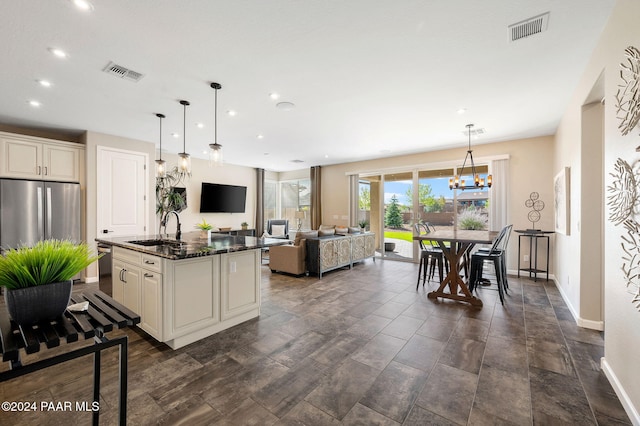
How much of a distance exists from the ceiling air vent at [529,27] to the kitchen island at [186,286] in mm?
2898

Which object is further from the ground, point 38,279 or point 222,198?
point 222,198

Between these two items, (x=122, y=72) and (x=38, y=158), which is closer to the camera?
(x=122, y=72)

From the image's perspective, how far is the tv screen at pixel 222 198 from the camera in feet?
25.2

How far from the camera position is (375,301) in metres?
3.87

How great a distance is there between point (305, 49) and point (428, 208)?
17.0 feet

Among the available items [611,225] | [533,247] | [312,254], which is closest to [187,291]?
[312,254]

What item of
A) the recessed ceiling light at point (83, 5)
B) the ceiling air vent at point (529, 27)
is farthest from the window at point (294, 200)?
the recessed ceiling light at point (83, 5)

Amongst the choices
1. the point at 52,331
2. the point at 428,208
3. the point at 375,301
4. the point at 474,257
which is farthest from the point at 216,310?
the point at 428,208

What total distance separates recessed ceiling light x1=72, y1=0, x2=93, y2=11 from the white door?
12.8ft

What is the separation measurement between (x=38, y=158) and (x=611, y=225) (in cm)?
736

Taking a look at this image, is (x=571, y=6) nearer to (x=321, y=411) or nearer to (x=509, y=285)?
(x=321, y=411)

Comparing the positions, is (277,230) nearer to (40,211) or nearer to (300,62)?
(40,211)

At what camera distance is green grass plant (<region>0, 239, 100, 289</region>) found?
1146 mm

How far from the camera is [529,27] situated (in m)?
2.23
